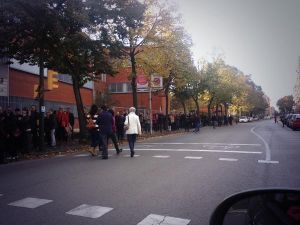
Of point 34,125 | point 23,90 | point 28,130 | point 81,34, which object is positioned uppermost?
point 81,34

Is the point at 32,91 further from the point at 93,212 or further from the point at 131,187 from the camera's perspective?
the point at 93,212

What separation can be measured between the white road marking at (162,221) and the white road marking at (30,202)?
2009 mm

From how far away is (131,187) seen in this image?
7.84 metres

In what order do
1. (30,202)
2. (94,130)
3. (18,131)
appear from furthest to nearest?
(94,130)
(18,131)
(30,202)

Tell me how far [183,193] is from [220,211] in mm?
5038

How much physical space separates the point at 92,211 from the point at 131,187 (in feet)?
6.56

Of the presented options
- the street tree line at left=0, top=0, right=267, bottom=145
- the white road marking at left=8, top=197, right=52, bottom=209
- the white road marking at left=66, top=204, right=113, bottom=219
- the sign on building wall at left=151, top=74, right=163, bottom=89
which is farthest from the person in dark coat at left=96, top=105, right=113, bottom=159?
the sign on building wall at left=151, top=74, right=163, bottom=89

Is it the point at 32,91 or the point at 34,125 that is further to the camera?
the point at 32,91

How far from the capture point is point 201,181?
8500 mm

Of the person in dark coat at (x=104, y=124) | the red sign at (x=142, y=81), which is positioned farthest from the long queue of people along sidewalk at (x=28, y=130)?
the red sign at (x=142, y=81)

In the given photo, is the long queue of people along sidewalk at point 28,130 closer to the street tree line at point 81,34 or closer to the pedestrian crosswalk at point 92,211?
the street tree line at point 81,34

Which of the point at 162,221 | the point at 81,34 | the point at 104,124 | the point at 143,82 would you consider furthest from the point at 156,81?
the point at 162,221

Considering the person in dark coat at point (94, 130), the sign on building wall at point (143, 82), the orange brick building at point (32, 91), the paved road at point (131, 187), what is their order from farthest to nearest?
the sign on building wall at point (143, 82) → the orange brick building at point (32, 91) → the person in dark coat at point (94, 130) → the paved road at point (131, 187)

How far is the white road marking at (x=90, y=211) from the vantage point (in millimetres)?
5730
